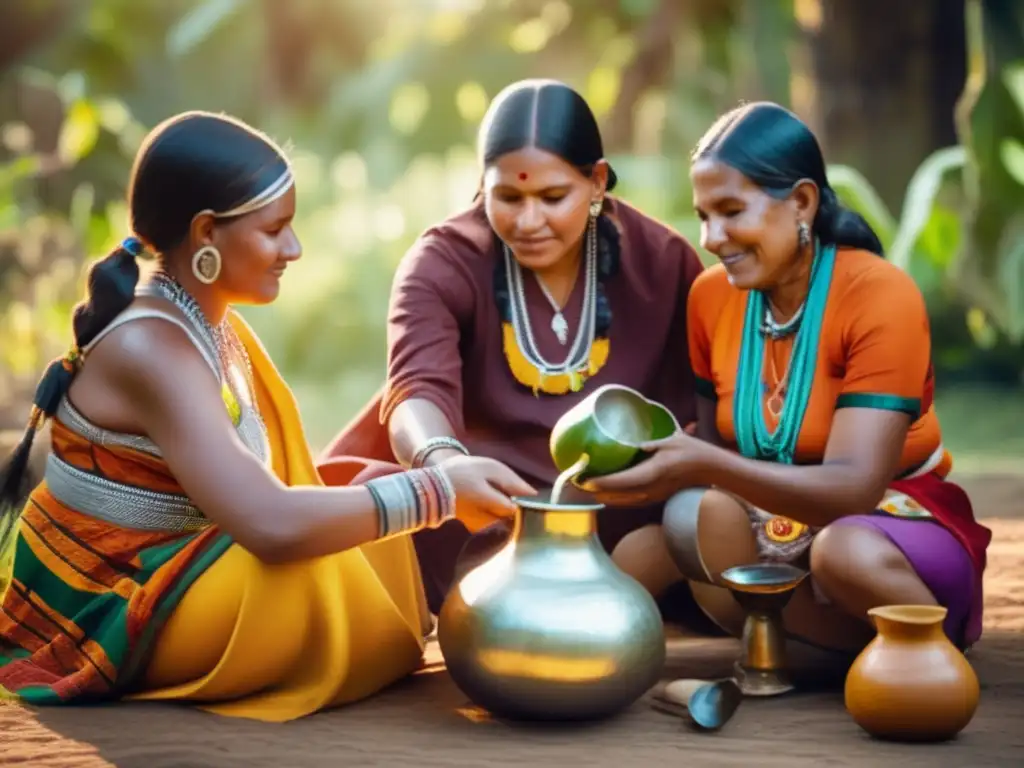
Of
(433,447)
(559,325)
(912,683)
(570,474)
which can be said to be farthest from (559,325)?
(912,683)

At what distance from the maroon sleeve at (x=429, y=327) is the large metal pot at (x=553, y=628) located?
80 cm

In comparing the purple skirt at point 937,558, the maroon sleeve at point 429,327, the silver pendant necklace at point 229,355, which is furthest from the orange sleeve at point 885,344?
the silver pendant necklace at point 229,355

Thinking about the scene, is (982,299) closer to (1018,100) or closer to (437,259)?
(1018,100)

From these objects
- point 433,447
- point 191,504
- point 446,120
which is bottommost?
point 191,504

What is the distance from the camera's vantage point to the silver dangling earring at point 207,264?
12.2 ft

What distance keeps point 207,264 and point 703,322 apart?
1.37 meters

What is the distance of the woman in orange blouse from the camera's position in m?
3.82

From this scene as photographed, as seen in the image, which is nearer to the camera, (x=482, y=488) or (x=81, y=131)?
(x=482, y=488)

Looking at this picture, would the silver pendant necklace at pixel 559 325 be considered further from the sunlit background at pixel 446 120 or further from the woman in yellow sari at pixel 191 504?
the sunlit background at pixel 446 120

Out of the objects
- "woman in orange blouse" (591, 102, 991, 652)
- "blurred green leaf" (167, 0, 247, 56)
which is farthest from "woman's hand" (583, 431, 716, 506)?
"blurred green leaf" (167, 0, 247, 56)

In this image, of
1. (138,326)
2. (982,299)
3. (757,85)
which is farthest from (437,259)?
(757,85)

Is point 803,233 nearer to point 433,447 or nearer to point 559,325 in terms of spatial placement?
point 559,325

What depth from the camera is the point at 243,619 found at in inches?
144

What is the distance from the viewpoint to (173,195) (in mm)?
3674
